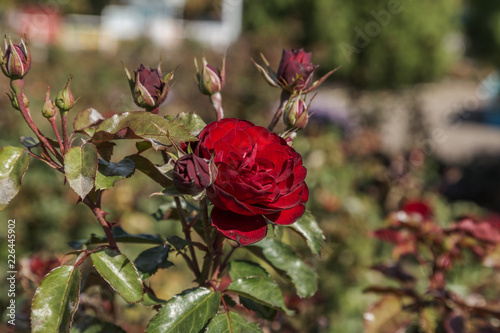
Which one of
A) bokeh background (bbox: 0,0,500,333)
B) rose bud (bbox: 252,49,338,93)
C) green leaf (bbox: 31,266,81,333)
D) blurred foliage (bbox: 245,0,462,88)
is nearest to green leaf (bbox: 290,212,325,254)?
rose bud (bbox: 252,49,338,93)

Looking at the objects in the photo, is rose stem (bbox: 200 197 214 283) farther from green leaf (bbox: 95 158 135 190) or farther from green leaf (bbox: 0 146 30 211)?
green leaf (bbox: 0 146 30 211)

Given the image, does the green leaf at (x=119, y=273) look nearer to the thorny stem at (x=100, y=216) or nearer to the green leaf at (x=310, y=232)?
the thorny stem at (x=100, y=216)

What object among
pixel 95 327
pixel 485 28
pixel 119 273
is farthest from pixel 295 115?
pixel 485 28

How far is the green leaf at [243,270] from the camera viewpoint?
2.25ft

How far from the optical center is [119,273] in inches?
22.1

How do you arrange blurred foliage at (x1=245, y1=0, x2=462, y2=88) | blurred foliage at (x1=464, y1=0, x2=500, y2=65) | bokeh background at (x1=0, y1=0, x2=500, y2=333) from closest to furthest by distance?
1. bokeh background at (x1=0, y1=0, x2=500, y2=333)
2. blurred foliage at (x1=464, y1=0, x2=500, y2=65)
3. blurred foliage at (x1=245, y1=0, x2=462, y2=88)

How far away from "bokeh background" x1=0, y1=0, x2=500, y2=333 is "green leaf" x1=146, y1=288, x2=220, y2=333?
43cm

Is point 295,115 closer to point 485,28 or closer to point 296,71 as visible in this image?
point 296,71

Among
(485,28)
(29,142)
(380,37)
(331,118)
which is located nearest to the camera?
(29,142)

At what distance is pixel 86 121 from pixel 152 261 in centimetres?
21

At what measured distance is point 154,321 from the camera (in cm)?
55

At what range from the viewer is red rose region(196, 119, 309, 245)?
500 millimetres

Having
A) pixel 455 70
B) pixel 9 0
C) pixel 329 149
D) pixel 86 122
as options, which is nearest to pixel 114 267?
pixel 86 122

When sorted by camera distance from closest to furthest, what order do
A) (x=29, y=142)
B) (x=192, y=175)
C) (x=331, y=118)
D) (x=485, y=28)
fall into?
(x=192, y=175) → (x=29, y=142) → (x=331, y=118) → (x=485, y=28)
